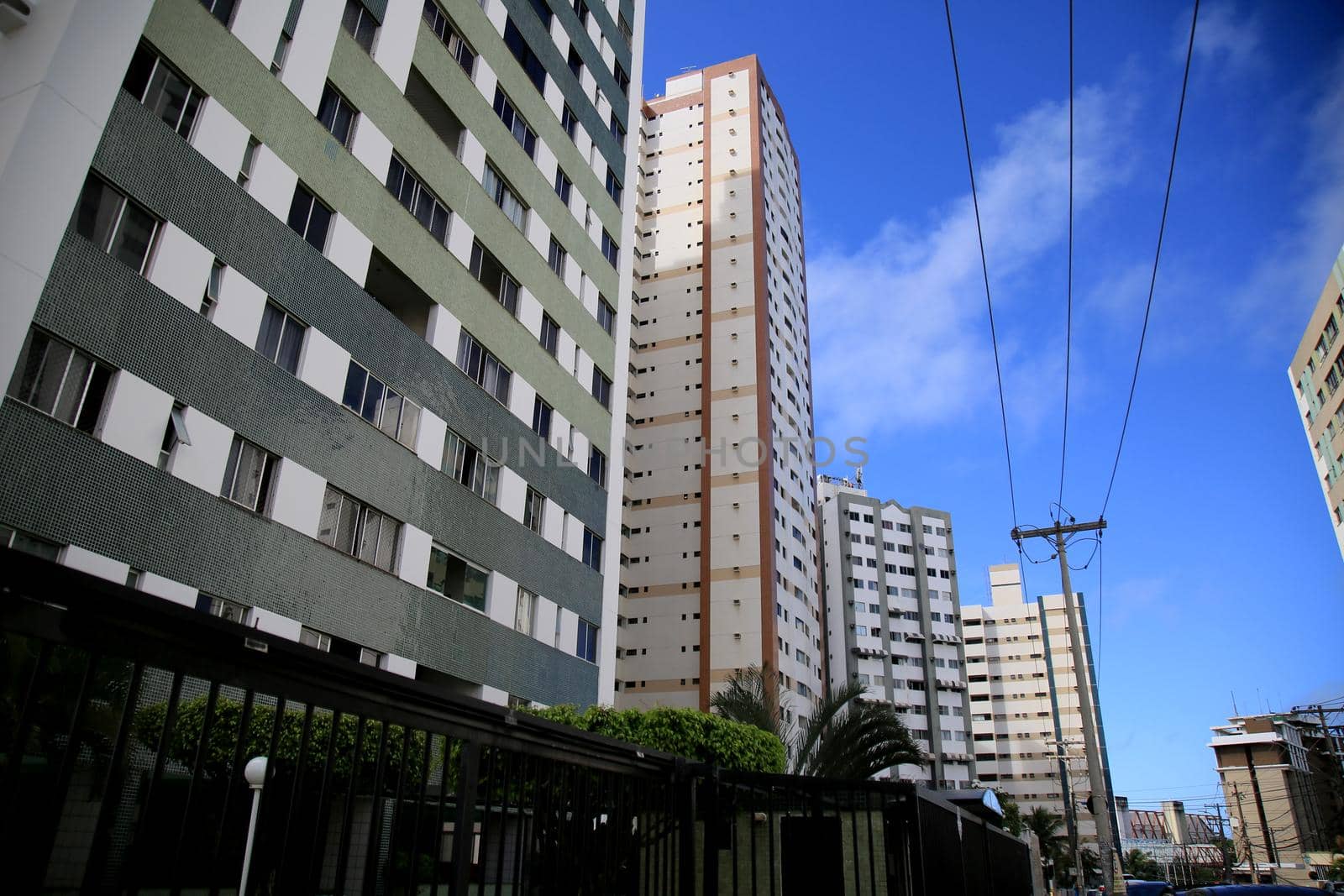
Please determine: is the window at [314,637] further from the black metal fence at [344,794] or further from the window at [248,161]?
the window at [248,161]

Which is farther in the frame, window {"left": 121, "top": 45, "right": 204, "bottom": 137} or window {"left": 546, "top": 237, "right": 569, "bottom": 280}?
window {"left": 546, "top": 237, "right": 569, "bottom": 280}

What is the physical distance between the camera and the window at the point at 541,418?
25497 mm

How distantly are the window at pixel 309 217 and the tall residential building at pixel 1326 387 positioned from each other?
5108 cm

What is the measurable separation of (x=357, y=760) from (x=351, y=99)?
19070 millimetres

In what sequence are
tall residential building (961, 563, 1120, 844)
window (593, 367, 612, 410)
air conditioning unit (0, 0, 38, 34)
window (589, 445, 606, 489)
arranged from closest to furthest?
air conditioning unit (0, 0, 38, 34)
window (589, 445, 606, 489)
window (593, 367, 612, 410)
tall residential building (961, 563, 1120, 844)

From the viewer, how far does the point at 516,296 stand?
2536cm

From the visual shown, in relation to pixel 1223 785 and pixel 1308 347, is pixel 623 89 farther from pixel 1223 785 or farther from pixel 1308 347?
pixel 1223 785

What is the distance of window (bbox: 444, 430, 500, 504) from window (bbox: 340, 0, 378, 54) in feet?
29.9

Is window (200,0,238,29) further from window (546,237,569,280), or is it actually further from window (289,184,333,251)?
window (546,237,569,280)

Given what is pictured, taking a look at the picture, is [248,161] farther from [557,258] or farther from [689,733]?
[689,733]

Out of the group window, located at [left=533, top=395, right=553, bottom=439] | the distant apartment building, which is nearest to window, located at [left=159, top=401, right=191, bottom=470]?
window, located at [left=533, top=395, right=553, bottom=439]

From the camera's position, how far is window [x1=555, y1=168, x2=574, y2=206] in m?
28.7

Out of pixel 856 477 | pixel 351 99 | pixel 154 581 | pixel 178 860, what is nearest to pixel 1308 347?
pixel 856 477

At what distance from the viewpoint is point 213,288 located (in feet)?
50.4
